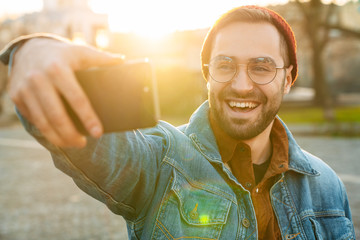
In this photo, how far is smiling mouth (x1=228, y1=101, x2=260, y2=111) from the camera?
7.48 ft

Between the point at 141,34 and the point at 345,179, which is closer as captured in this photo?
the point at 345,179

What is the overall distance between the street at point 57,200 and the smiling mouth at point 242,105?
394cm

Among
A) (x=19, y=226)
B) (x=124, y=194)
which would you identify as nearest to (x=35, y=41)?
(x=124, y=194)

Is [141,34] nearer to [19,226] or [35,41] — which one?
[19,226]

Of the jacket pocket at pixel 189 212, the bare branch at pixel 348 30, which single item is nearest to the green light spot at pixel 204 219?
the jacket pocket at pixel 189 212

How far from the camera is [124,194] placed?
1.73 metres

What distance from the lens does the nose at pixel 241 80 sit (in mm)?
2258

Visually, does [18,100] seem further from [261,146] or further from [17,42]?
[261,146]

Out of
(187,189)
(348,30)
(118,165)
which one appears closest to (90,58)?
(118,165)

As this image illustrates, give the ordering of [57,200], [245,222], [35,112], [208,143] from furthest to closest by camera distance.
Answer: [57,200]
[208,143]
[245,222]
[35,112]

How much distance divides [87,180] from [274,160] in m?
1.26

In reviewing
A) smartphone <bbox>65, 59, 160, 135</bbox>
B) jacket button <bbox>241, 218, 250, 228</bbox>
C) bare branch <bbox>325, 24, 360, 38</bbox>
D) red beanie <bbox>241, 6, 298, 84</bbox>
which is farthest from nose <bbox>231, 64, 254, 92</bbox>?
bare branch <bbox>325, 24, 360, 38</bbox>

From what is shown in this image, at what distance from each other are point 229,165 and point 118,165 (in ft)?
2.81

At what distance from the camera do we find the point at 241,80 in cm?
227
